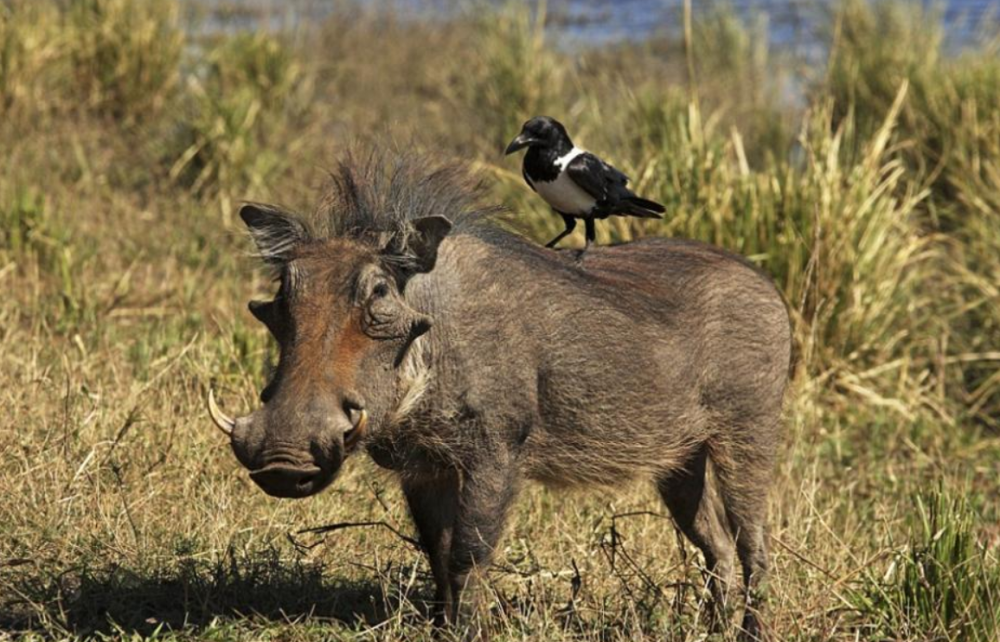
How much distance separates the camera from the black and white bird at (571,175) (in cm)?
401

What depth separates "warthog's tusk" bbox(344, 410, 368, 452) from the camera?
3.12m

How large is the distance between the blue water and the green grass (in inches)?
26.4

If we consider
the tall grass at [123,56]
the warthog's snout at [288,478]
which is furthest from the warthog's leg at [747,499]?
the tall grass at [123,56]

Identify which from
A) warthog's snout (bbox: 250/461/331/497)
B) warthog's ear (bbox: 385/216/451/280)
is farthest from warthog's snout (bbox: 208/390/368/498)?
warthog's ear (bbox: 385/216/451/280)

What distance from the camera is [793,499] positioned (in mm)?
5215

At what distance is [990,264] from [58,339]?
3.84 metres

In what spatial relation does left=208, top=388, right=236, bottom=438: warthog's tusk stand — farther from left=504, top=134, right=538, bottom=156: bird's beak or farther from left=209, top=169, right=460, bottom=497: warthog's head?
left=504, top=134, right=538, bottom=156: bird's beak

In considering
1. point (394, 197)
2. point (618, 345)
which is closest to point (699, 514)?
point (618, 345)

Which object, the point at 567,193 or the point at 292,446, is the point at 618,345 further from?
the point at 292,446

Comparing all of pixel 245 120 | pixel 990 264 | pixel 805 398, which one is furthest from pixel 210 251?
pixel 990 264

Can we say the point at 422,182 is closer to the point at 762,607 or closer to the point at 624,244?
the point at 624,244

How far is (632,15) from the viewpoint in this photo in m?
15.0

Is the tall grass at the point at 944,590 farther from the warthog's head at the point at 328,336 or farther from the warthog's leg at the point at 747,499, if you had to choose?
the warthog's head at the point at 328,336

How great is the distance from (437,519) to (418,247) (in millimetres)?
700
